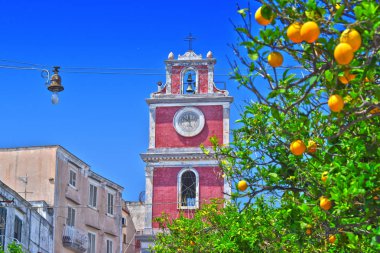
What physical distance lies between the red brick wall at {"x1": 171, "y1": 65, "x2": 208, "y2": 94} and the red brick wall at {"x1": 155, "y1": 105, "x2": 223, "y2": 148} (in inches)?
46.9

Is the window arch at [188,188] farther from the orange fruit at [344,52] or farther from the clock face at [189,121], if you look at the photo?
the orange fruit at [344,52]

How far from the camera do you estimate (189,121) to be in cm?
4897

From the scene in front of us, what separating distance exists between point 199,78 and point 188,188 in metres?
6.98

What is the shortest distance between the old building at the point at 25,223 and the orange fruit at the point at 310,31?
1024 inches

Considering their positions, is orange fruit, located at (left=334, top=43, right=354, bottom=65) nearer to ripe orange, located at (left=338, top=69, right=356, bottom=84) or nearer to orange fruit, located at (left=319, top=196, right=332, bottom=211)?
ripe orange, located at (left=338, top=69, right=356, bottom=84)

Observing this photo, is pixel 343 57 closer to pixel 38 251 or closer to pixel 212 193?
pixel 38 251

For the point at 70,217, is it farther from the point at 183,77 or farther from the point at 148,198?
the point at 183,77

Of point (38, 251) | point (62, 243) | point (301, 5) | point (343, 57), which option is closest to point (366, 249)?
point (301, 5)

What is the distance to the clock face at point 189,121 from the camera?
48.7 meters

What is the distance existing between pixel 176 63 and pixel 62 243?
14116mm

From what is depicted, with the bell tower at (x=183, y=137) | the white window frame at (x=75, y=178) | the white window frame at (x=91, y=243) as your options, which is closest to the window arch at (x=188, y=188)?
the bell tower at (x=183, y=137)

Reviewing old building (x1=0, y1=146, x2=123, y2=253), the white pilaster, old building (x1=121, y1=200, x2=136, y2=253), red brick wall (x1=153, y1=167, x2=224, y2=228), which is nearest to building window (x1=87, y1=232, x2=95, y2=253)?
old building (x1=0, y1=146, x2=123, y2=253)

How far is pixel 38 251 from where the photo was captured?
3847 centimetres

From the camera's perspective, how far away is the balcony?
42.2 meters
